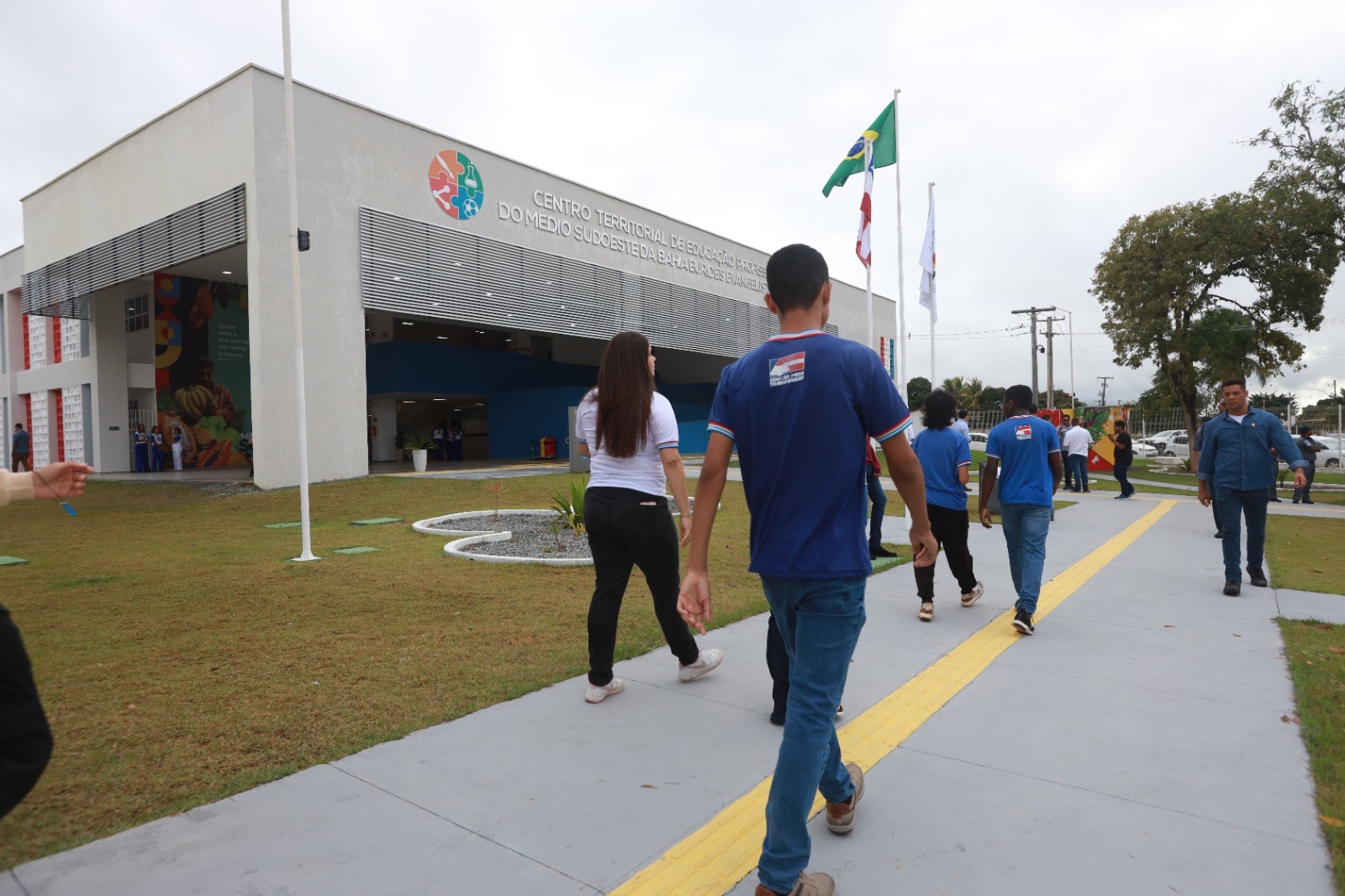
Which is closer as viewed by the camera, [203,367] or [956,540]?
[956,540]

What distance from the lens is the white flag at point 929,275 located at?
614 inches

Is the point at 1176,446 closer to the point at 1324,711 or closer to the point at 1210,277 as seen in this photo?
the point at 1210,277

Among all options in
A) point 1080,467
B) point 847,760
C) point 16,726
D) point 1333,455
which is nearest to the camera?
point 16,726

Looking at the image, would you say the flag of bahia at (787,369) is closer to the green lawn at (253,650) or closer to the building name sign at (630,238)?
the green lawn at (253,650)

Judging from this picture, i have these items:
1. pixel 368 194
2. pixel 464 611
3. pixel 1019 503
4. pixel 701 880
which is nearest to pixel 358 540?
pixel 464 611

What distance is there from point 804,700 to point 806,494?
2.05ft

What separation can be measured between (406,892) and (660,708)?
1724mm

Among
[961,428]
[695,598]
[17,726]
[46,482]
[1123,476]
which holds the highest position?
[961,428]

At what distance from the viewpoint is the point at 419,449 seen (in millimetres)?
23438

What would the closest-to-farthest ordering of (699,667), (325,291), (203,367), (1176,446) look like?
1. (699,667)
2. (325,291)
3. (203,367)
4. (1176,446)

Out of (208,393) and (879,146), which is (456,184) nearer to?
(208,393)

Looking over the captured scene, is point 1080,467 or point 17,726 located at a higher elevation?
point 17,726

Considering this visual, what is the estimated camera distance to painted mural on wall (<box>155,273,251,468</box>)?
2428 centimetres

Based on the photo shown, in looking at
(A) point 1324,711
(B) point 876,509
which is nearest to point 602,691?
(A) point 1324,711
